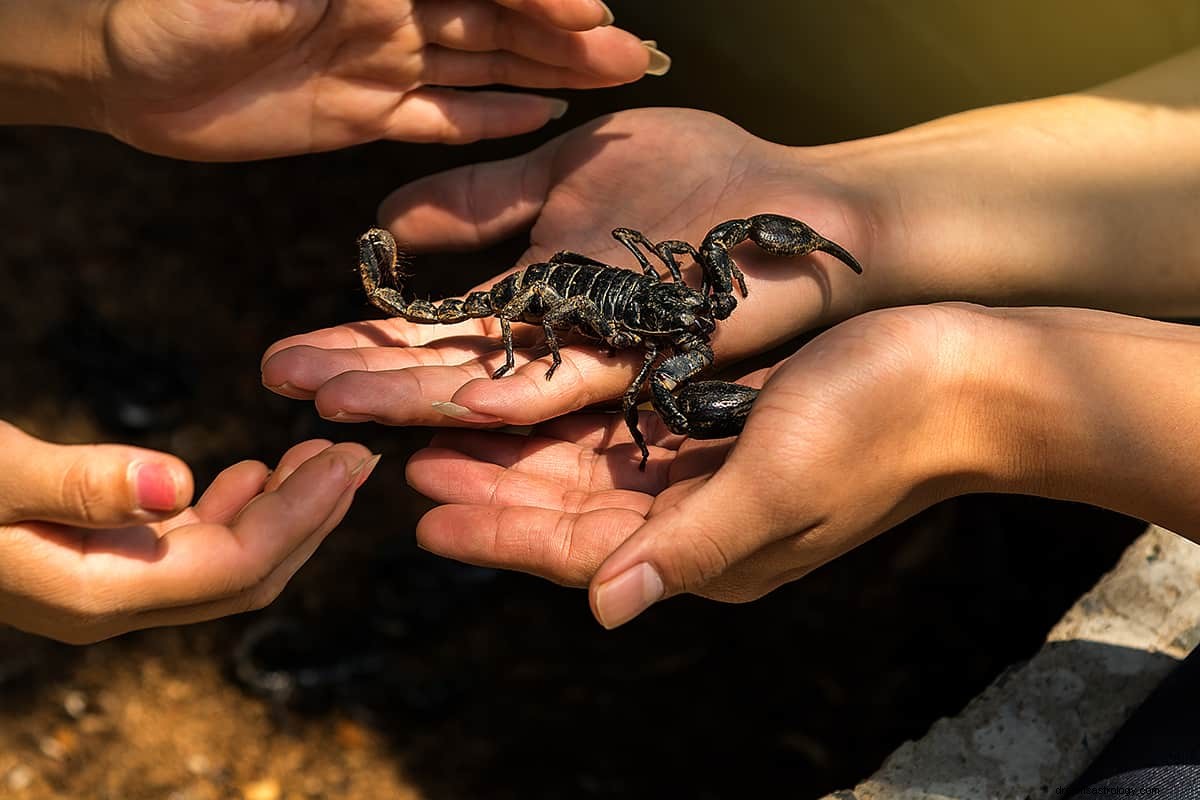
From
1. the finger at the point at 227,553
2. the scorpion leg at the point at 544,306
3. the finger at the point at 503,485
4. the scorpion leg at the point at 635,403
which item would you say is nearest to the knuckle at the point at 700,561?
the finger at the point at 503,485

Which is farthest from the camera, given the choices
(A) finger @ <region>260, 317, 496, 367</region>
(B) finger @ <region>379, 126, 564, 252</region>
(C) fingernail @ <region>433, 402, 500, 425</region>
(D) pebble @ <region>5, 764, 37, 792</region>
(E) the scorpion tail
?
(B) finger @ <region>379, 126, 564, 252</region>

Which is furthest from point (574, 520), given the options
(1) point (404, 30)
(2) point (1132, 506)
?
(1) point (404, 30)

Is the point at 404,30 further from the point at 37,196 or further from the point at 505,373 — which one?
the point at 37,196

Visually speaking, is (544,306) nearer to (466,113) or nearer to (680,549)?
(466,113)

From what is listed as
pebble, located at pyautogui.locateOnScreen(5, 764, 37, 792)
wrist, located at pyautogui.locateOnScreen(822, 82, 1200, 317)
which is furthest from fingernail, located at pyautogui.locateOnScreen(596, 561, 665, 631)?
pebble, located at pyautogui.locateOnScreen(5, 764, 37, 792)

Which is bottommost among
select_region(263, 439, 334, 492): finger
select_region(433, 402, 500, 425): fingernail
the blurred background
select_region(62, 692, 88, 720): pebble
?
select_region(62, 692, 88, 720): pebble

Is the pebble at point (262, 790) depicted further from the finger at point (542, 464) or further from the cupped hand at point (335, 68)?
the cupped hand at point (335, 68)

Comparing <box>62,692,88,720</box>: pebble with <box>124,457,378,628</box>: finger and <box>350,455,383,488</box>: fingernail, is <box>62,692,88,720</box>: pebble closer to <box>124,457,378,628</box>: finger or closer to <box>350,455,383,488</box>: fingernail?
<box>124,457,378,628</box>: finger
